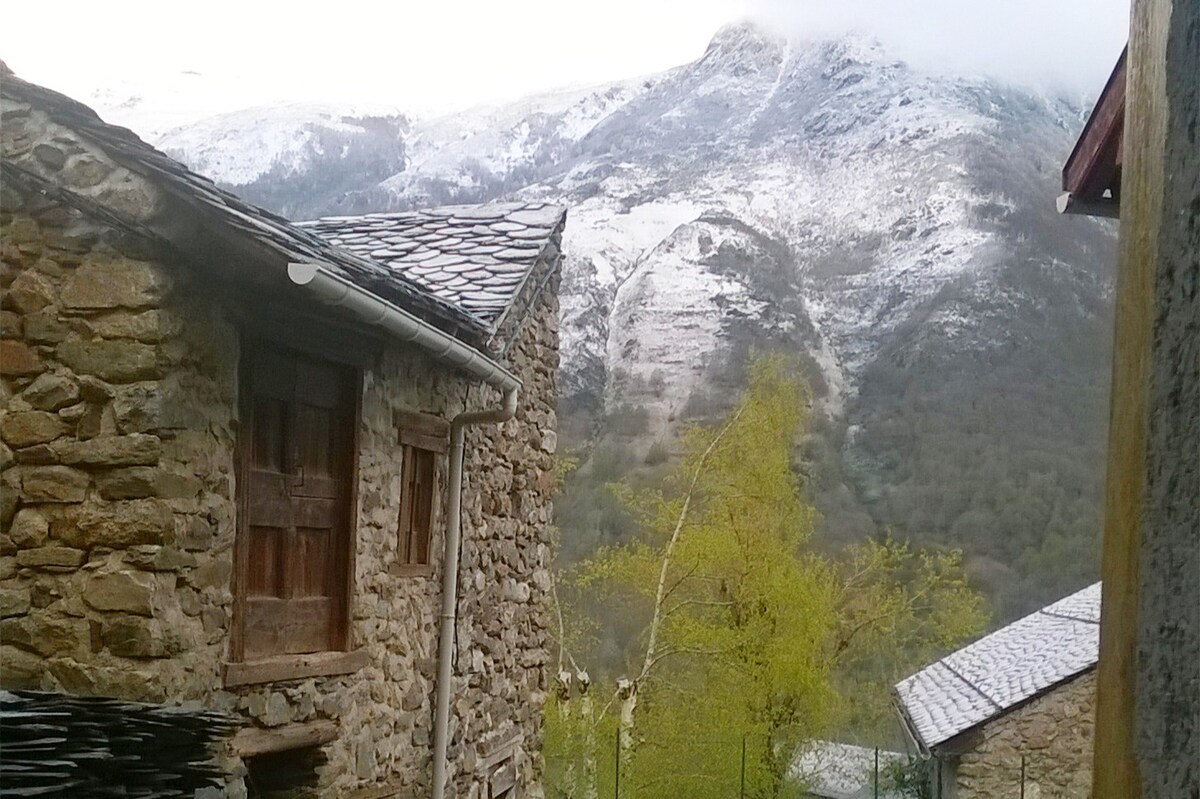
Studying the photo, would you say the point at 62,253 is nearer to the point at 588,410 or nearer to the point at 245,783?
the point at 245,783

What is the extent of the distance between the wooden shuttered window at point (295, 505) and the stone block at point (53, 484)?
370 mm

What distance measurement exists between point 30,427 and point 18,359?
14 centimetres

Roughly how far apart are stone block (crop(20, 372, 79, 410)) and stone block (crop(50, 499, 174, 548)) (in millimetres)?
222

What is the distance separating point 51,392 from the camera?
7.95 ft

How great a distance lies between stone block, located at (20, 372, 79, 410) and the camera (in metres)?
2.42

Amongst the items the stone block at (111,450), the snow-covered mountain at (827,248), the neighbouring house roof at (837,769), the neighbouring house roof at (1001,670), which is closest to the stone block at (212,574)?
the stone block at (111,450)

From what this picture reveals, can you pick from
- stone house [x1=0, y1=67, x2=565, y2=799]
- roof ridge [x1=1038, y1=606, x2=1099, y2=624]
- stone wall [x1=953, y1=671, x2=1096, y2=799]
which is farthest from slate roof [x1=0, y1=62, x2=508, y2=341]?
roof ridge [x1=1038, y1=606, x2=1099, y2=624]

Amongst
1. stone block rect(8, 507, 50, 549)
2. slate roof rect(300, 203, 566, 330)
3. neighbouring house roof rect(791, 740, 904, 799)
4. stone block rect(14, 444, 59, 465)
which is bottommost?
neighbouring house roof rect(791, 740, 904, 799)

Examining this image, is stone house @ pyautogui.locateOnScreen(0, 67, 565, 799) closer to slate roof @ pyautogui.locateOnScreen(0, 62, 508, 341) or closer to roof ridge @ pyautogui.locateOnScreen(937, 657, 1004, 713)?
slate roof @ pyautogui.locateOnScreen(0, 62, 508, 341)

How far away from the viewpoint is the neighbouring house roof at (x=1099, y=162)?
2264 mm

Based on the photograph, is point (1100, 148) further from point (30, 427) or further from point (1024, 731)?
point (1024, 731)

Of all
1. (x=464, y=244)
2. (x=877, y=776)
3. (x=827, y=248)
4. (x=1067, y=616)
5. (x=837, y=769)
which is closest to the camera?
(x=464, y=244)

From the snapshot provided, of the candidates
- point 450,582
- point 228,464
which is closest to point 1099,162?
point 228,464

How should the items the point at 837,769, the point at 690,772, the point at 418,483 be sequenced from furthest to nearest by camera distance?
the point at 837,769 < the point at 690,772 < the point at 418,483
